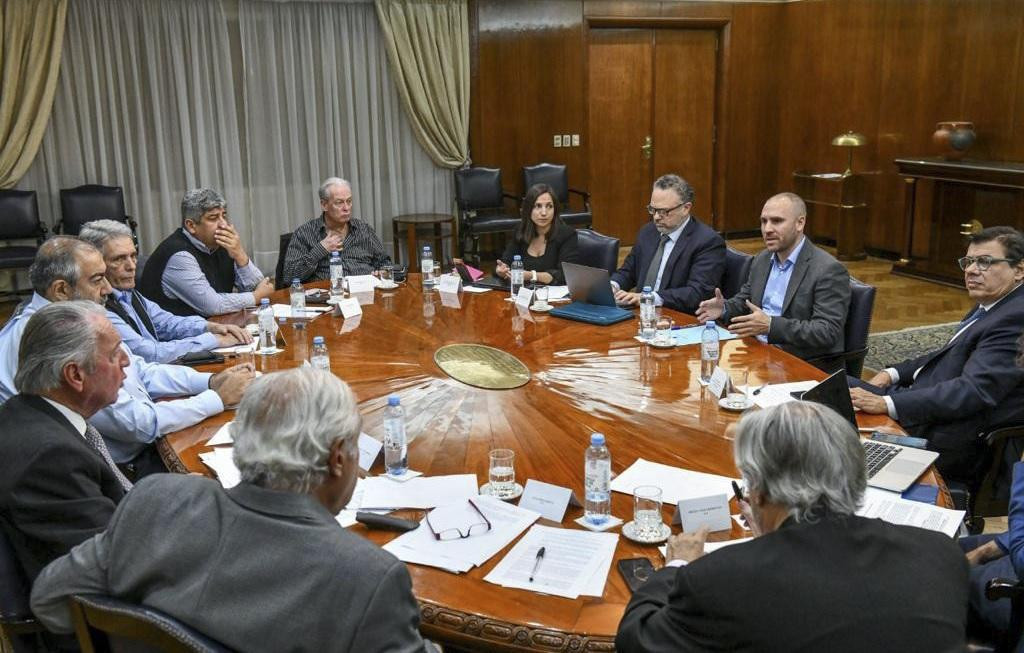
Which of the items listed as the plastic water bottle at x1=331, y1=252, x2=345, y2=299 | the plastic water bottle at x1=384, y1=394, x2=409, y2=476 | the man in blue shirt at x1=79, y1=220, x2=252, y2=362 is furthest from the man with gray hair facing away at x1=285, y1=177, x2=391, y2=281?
the plastic water bottle at x1=384, y1=394, x2=409, y2=476

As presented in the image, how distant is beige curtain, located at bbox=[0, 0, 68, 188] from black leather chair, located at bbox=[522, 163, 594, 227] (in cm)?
408

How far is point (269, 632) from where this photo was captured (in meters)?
1.49

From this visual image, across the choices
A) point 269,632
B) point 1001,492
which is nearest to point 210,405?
point 269,632

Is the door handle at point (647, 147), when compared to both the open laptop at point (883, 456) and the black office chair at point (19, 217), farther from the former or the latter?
the open laptop at point (883, 456)

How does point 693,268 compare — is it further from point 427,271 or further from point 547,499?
point 547,499

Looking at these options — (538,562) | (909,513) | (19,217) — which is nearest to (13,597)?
(538,562)

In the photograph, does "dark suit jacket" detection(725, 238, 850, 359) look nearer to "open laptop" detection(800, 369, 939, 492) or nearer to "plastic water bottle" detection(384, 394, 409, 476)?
"open laptop" detection(800, 369, 939, 492)

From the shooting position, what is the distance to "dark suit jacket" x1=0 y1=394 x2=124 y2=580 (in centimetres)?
204

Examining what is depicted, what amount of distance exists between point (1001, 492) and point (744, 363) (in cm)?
96

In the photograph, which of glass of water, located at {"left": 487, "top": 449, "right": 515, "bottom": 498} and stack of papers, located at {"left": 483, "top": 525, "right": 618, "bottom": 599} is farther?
glass of water, located at {"left": 487, "top": 449, "right": 515, "bottom": 498}

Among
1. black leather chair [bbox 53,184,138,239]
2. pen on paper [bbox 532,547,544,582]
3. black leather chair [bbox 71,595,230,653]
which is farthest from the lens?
black leather chair [bbox 53,184,138,239]

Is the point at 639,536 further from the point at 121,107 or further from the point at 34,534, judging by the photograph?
the point at 121,107

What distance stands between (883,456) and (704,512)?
0.73 m

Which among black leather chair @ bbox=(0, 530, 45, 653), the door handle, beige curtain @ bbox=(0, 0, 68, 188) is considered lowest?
black leather chair @ bbox=(0, 530, 45, 653)
